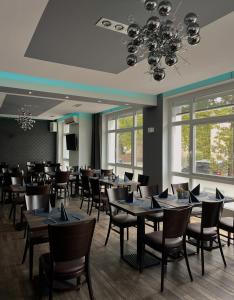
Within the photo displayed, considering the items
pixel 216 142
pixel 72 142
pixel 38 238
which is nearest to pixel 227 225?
pixel 216 142

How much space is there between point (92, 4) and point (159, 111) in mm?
4333

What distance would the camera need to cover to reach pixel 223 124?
5.20 metres

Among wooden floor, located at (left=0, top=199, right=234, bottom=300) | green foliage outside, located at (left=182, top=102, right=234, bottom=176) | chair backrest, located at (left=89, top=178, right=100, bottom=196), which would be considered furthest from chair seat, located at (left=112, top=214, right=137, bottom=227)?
green foliage outside, located at (left=182, top=102, right=234, bottom=176)

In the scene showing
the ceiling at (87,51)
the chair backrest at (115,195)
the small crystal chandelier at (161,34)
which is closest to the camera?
the small crystal chandelier at (161,34)

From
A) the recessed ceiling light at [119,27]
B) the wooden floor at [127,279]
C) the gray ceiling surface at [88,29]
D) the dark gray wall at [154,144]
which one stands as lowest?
the wooden floor at [127,279]

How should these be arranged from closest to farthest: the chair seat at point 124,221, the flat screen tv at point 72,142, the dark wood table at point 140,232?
the dark wood table at point 140,232, the chair seat at point 124,221, the flat screen tv at point 72,142

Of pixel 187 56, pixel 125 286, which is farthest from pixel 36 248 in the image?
pixel 187 56

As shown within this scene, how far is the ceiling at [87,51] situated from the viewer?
8.48ft

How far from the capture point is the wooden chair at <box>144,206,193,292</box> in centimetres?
260

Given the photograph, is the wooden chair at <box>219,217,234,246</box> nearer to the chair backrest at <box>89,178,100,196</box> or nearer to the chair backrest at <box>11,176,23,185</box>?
the chair backrest at <box>89,178,100,196</box>

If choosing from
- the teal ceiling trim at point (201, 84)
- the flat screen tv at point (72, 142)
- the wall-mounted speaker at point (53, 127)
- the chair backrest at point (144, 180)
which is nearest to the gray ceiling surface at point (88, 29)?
the teal ceiling trim at point (201, 84)

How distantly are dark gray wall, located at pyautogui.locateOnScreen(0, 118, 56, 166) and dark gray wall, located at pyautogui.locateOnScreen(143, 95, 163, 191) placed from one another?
7.42 metres

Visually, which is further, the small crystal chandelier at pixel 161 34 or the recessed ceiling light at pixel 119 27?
the recessed ceiling light at pixel 119 27

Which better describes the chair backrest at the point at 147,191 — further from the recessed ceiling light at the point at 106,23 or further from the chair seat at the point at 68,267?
the recessed ceiling light at the point at 106,23
